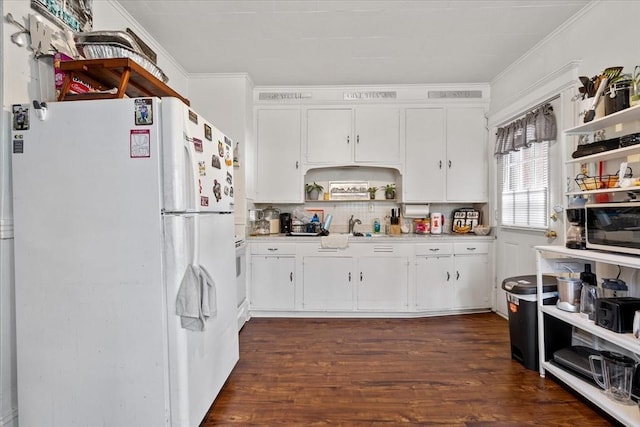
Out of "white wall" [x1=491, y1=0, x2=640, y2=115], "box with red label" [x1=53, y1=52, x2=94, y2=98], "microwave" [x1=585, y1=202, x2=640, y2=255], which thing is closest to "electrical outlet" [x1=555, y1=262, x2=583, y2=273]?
"microwave" [x1=585, y1=202, x2=640, y2=255]

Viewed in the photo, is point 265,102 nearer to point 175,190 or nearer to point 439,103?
point 439,103

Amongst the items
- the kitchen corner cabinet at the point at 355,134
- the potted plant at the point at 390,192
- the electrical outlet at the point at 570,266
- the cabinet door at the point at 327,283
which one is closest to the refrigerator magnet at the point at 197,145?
the cabinet door at the point at 327,283

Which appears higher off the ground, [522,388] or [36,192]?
[36,192]

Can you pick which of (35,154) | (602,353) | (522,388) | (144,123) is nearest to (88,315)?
(35,154)

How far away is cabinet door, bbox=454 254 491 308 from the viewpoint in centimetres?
369

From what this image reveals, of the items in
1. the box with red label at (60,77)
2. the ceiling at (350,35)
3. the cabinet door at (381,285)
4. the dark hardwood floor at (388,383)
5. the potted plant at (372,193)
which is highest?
the ceiling at (350,35)

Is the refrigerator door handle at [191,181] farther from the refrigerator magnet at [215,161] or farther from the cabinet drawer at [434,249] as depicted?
the cabinet drawer at [434,249]

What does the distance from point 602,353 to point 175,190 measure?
8.63 feet

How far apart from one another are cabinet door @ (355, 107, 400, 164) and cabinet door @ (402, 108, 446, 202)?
15cm

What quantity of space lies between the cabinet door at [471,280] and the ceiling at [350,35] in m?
2.15

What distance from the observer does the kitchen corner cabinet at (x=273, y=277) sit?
11.9 feet

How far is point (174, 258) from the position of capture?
1544 millimetres

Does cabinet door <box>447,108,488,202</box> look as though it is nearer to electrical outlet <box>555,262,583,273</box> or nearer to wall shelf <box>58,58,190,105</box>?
electrical outlet <box>555,262,583,273</box>

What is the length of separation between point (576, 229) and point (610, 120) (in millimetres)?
721
